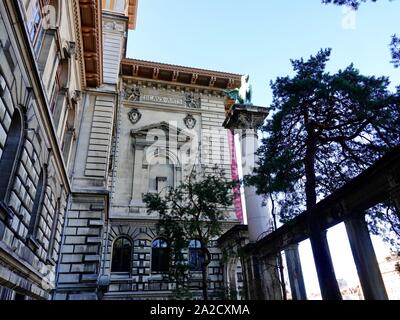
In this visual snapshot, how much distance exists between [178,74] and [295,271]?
20.8 meters

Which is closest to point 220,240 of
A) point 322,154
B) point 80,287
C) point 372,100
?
point 80,287

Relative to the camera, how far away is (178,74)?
27.4 meters

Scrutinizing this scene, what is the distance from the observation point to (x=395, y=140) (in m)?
8.19

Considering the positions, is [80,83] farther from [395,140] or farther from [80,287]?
[395,140]

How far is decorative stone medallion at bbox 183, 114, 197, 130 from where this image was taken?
86.5 feet

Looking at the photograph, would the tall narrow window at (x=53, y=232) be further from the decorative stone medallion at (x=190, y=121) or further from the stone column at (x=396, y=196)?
the decorative stone medallion at (x=190, y=121)

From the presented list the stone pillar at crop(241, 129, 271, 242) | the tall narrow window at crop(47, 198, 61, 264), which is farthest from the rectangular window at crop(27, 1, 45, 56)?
the stone pillar at crop(241, 129, 271, 242)

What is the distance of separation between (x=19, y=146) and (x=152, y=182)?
15584 mm

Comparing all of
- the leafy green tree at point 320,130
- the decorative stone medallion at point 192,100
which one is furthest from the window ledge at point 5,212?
the decorative stone medallion at point 192,100

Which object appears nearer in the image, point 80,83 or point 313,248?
point 313,248

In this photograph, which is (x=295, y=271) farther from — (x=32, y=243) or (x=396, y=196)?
(x=32, y=243)

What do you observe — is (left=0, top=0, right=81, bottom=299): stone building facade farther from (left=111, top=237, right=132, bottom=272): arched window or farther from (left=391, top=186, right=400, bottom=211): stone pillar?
(left=391, top=186, right=400, bottom=211): stone pillar

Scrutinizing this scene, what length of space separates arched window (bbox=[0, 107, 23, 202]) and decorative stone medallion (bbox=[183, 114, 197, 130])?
1871 centimetres

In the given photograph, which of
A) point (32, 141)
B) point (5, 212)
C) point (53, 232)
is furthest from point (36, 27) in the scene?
point (53, 232)
